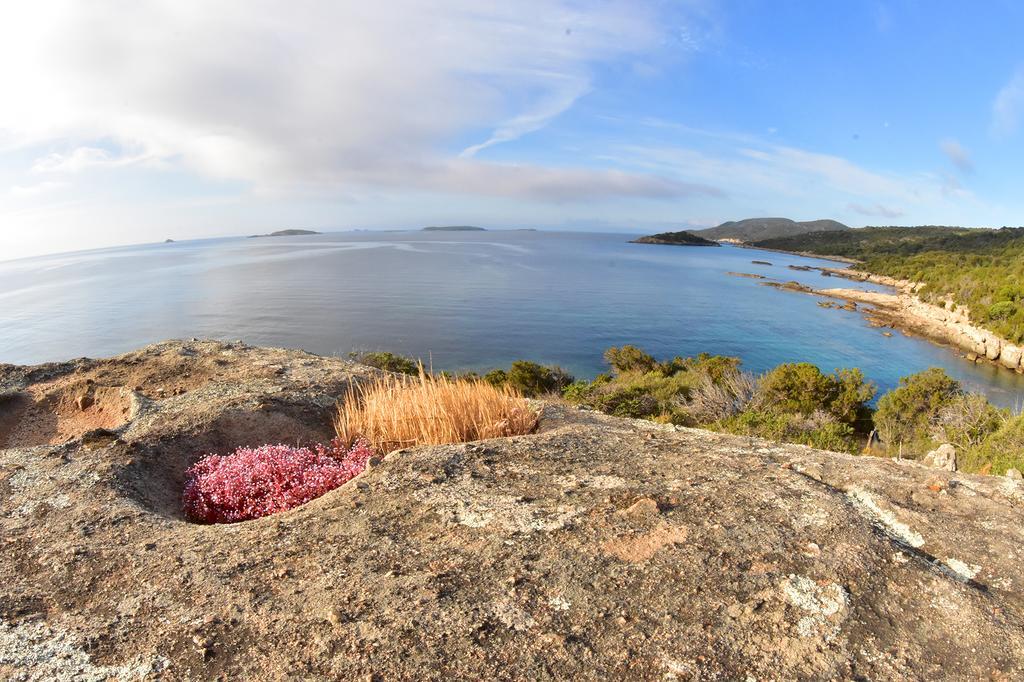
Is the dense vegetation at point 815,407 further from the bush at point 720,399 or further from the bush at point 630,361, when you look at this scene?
the bush at point 630,361

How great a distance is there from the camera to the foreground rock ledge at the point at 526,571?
8.21 ft

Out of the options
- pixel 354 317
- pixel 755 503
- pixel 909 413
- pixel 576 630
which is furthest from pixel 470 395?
pixel 354 317

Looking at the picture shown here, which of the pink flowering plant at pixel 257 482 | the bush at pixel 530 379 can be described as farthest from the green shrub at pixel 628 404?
the pink flowering plant at pixel 257 482

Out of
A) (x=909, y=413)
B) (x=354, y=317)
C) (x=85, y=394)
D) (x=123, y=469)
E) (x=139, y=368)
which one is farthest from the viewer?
(x=354, y=317)

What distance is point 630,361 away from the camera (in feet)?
98.2

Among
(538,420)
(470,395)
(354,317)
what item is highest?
(470,395)

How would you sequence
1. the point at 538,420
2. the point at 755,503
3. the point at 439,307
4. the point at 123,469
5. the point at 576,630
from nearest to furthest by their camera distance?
the point at 576,630 < the point at 755,503 < the point at 123,469 < the point at 538,420 < the point at 439,307

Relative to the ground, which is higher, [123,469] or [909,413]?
[123,469]

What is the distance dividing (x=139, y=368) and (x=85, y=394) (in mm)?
984

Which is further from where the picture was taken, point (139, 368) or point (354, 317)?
point (354, 317)

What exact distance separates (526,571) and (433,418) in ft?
10.3

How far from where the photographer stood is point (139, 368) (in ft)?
29.8

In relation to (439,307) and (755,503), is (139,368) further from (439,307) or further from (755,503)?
(439,307)

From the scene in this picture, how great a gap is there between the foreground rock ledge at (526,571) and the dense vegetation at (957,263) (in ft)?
165
